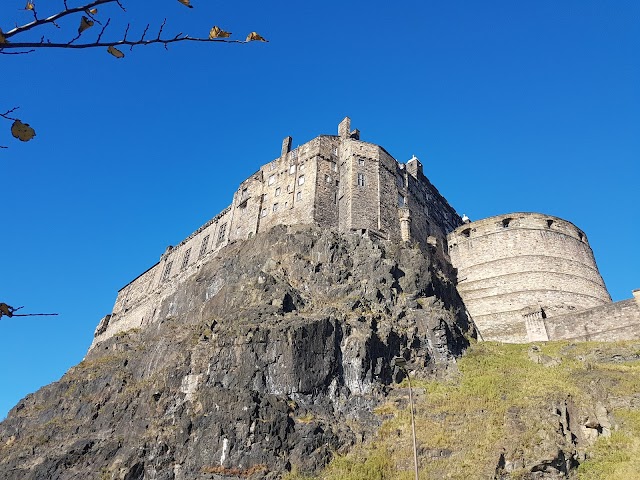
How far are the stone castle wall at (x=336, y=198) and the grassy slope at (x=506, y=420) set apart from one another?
14.4 metres

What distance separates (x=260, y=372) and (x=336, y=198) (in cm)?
1839

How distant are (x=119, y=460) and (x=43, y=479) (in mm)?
5292

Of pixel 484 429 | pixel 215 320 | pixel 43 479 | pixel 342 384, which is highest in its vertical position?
pixel 215 320

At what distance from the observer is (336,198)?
136ft

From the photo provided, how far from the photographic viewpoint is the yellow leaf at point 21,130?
408 cm

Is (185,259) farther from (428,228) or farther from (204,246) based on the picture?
(428,228)

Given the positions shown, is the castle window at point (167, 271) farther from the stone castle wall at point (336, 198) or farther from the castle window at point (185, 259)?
the stone castle wall at point (336, 198)

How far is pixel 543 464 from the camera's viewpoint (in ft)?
63.9

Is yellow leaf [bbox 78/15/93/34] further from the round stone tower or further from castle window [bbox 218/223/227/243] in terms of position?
castle window [bbox 218/223/227/243]

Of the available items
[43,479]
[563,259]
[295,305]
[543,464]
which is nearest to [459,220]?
[563,259]

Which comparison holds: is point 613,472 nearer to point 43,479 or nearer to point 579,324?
point 579,324

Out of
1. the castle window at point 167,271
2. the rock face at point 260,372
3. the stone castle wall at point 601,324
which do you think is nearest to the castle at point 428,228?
the stone castle wall at point 601,324

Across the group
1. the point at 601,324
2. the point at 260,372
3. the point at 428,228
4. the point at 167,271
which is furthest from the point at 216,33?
the point at 167,271

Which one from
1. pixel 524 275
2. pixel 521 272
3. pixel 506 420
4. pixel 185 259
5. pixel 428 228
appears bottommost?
pixel 506 420
